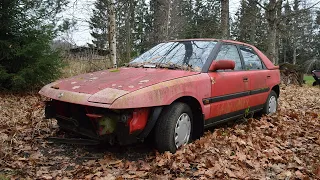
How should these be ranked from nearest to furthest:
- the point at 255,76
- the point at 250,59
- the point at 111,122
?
the point at 111,122
the point at 255,76
the point at 250,59

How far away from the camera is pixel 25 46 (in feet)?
24.0

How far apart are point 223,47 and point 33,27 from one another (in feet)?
18.9

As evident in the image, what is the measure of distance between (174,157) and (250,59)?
2.77 metres

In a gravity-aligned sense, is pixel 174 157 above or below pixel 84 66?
below

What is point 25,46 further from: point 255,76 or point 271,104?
point 271,104

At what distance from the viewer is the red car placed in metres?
2.93

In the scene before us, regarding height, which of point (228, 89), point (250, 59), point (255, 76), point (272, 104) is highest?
point (250, 59)

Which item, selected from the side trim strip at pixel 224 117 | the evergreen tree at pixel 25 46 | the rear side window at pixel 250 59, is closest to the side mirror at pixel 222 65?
the side trim strip at pixel 224 117

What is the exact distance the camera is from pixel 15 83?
7.07 m

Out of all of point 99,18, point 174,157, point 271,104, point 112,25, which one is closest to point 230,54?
point 271,104

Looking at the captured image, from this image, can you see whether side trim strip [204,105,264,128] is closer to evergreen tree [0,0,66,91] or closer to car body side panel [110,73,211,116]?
car body side panel [110,73,211,116]

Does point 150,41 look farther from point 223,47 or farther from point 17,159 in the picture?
point 17,159

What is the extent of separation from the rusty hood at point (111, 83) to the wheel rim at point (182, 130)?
1.74 ft

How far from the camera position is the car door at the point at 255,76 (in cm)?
483
